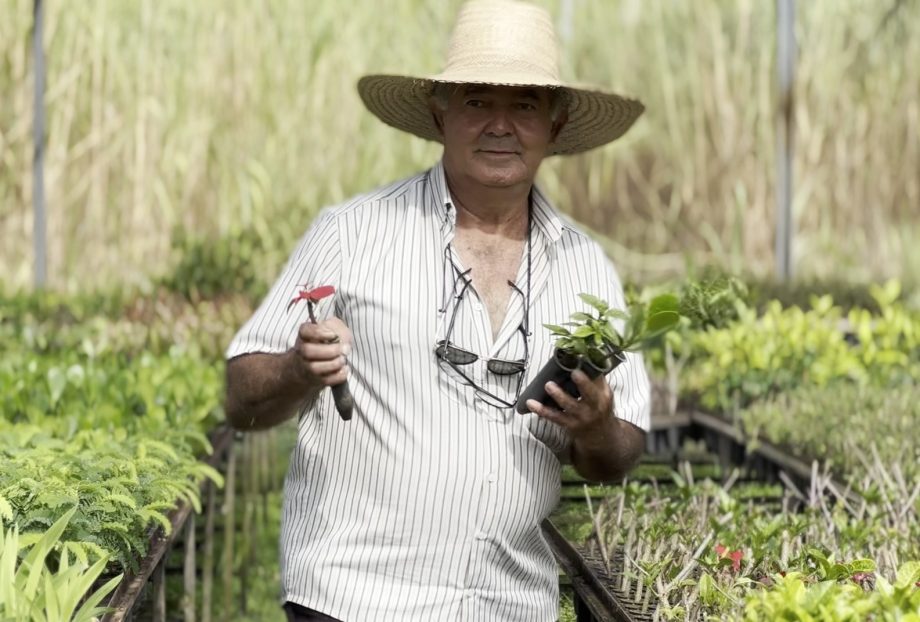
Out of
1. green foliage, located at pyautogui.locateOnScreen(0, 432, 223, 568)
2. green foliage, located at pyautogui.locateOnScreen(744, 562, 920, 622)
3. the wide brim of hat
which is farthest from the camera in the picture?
the wide brim of hat

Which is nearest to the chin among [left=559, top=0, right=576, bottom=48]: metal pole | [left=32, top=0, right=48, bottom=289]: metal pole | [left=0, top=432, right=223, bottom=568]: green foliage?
[left=0, top=432, right=223, bottom=568]: green foliage

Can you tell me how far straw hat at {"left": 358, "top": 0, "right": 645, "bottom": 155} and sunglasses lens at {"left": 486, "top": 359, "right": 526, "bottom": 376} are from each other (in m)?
0.49

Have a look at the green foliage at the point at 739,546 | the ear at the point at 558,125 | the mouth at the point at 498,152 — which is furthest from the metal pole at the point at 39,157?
the mouth at the point at 498,152

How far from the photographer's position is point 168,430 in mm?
4543

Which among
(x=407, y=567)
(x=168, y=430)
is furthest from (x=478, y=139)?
(x=168, y=430)

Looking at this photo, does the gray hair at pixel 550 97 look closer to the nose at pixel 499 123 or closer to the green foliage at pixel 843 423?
the nose at pixel 499 123

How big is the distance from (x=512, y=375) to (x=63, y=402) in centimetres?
245

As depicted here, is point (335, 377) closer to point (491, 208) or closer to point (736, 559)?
point (491, 208)

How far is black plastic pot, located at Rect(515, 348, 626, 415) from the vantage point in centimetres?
260

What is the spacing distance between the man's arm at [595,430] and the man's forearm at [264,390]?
15.4 inches

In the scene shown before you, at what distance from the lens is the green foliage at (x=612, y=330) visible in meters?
2.53

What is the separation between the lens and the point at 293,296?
284cm

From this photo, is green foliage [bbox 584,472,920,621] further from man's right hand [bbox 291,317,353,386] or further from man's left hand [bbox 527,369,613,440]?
man's right hand [bbox 291,317,353,386]

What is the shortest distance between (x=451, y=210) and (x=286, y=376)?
50 centimetres
